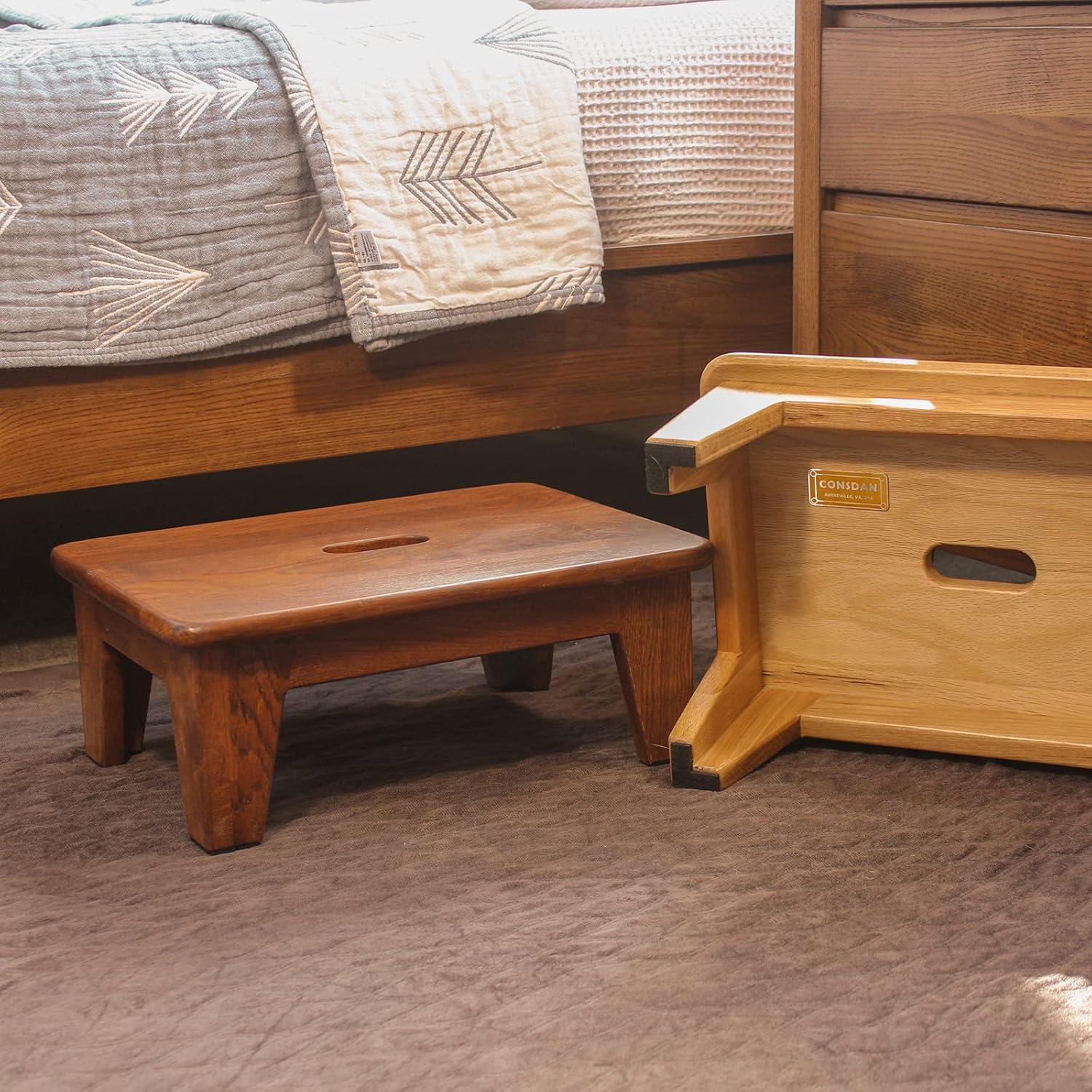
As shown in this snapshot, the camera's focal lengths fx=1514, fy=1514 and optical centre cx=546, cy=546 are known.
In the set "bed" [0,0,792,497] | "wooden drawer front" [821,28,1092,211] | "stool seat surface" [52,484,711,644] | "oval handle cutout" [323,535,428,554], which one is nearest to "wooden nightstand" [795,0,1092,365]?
"wooden drawer front" [821,28,1092,211]

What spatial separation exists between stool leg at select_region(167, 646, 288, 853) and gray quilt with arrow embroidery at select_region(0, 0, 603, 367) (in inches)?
18.3

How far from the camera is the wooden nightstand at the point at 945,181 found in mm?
1218

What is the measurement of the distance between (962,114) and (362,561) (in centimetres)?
64

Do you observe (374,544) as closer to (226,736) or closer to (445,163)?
(226,736)

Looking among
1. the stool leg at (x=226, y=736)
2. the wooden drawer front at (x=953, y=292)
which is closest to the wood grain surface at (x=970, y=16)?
the wooden drawer front at (x=953, y=292)

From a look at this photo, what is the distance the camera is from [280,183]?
4.62ft

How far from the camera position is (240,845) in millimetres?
1040

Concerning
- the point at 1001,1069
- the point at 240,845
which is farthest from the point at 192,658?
the point at 1001,1069

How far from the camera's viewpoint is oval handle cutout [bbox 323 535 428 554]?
3.87ft

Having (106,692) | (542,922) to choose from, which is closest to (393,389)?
(106,692)

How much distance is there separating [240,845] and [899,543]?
0.53 m

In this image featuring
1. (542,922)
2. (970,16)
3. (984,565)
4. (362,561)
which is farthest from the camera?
(984,565)

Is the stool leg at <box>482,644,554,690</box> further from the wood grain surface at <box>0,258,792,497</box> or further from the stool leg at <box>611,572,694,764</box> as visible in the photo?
the wood grain surface at <box>0,258,792,497</box>

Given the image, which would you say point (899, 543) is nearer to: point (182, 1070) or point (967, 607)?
point (967, 607)
